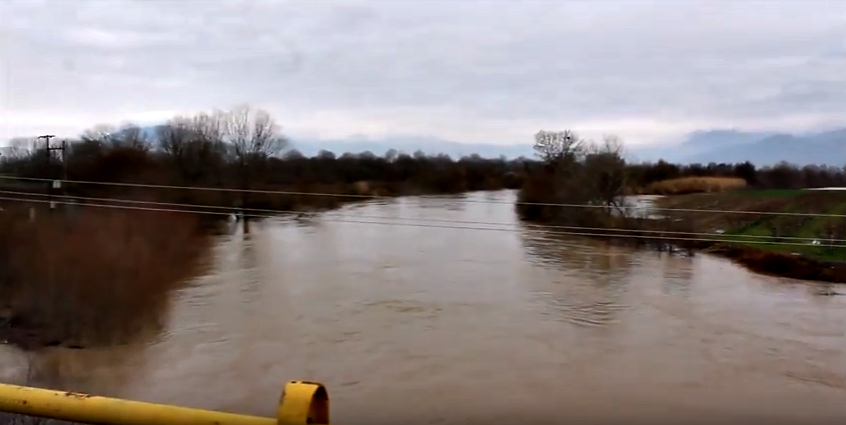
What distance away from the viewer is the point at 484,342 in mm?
6133

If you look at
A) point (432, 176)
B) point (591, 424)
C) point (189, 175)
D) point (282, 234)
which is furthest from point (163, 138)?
point (591, 424)

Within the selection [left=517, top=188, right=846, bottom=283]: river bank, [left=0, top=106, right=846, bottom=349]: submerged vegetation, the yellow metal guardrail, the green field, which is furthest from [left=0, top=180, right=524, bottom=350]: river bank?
the green field

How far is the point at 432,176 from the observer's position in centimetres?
1727

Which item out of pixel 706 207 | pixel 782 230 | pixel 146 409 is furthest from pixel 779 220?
pixel 146 409

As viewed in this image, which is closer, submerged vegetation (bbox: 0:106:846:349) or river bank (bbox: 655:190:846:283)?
submerged vegetation (bbox: 0:106:846:349)

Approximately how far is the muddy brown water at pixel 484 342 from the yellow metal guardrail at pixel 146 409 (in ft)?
12.9

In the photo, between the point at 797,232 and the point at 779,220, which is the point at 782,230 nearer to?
the point at 797,232

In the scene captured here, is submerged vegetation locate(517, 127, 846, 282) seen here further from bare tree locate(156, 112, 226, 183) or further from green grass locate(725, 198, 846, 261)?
bare tree locate(156, 112, 226, 183)

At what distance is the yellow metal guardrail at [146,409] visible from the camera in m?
0.49

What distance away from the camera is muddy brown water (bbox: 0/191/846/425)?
4.84 metres

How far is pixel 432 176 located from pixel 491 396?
1258 cm

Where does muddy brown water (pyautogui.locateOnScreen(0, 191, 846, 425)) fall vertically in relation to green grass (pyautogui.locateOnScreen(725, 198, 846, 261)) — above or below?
below

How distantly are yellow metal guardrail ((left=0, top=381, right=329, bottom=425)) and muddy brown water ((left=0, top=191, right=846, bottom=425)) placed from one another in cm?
394

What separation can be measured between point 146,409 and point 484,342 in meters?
5.75
